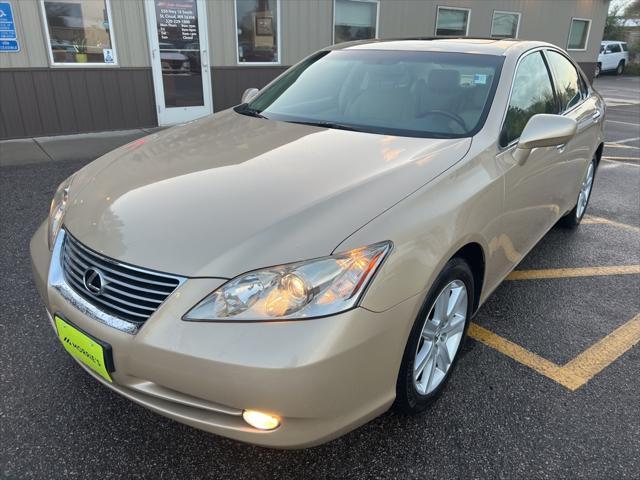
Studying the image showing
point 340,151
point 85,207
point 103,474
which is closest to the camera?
point 103,474

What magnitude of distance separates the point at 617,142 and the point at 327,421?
9728 mm

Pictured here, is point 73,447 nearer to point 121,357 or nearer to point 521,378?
point 121,357

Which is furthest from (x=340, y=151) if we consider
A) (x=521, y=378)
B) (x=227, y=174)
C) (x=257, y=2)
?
(x=257, y=2)

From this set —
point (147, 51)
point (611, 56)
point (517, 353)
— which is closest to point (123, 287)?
point (517, 353)

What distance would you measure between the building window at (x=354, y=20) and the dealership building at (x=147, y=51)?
0.8 inches

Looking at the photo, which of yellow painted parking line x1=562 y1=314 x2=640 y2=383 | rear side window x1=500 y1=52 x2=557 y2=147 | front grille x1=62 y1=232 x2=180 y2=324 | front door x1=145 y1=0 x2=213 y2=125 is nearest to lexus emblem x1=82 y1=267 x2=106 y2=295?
front grille x1=62 y1=232 x2=180 y2=324

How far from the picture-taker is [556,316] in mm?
3145

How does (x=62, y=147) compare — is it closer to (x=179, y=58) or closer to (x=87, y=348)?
(x=179, y=58)

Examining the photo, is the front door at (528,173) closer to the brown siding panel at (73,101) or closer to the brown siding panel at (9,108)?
the brown siding panel at (73,101)

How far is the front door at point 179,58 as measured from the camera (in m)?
8.28

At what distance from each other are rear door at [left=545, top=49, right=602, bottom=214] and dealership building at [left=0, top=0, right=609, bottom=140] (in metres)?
5.49

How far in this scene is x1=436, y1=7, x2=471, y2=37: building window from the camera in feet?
39.9

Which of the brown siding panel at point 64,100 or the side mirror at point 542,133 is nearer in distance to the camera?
the side mirror at point 542,133

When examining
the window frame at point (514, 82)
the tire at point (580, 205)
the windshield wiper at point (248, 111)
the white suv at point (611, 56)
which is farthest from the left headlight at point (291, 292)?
the white suv at point (611, 56)
